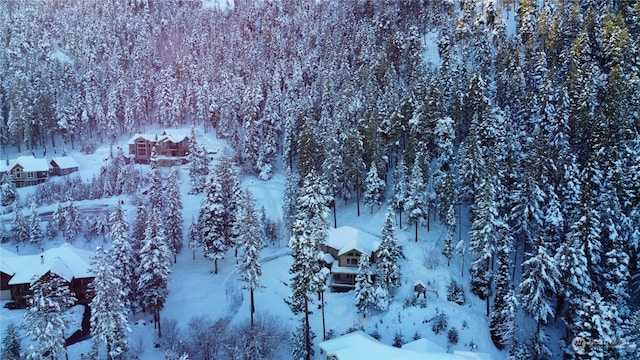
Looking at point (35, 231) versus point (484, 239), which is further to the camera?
point (35, 231)

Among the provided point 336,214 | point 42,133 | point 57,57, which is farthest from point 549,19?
point 57,57

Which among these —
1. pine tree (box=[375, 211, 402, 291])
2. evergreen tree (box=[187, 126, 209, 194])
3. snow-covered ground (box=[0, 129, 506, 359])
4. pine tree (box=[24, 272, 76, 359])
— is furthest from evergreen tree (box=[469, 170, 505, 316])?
evergreen tree (box=[187, 126, 209, 194])

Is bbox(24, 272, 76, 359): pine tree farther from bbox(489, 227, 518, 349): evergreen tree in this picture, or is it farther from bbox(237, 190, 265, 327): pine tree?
bbox(489, 227, 518, 349): evergreen tree

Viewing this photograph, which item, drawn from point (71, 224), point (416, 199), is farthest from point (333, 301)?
point (71, 224)

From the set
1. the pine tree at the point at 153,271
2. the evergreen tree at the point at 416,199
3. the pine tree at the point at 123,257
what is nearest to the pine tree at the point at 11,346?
the pine tree at the point at 123,257

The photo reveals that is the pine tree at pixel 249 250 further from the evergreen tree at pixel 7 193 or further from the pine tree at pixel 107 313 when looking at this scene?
the evergreen tree at pixel 7 193

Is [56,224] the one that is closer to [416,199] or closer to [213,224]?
[213,224]
